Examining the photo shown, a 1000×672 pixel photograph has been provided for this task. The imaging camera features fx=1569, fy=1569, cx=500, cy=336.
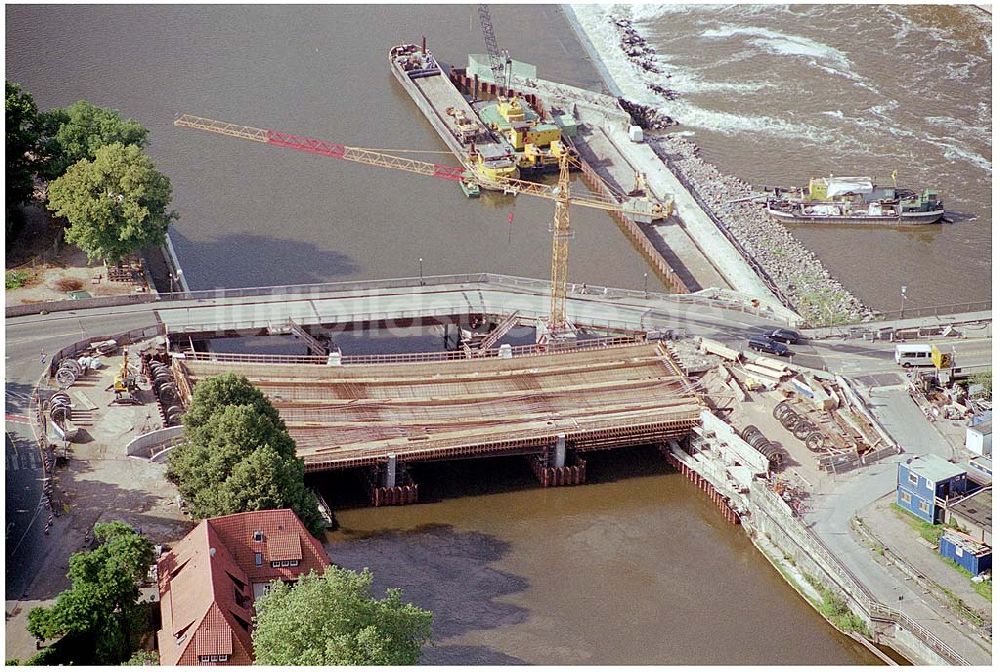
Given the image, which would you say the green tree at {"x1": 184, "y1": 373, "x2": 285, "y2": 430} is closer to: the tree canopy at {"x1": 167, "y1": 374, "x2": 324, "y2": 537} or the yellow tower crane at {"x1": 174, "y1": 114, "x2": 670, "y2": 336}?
the tree canopy at {"x1": 167, "y1": 374, "x2": 324, "y2": 537}

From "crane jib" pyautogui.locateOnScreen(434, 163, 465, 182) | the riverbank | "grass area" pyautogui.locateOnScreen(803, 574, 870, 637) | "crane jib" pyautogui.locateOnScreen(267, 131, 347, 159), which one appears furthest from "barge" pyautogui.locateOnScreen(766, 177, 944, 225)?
"grass area" pyautogui.locateOnScreen(803, 574, 870, 637)

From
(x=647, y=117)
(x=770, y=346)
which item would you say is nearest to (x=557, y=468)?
(x=770, y=346)

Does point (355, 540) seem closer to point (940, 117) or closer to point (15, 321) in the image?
point (15, 321)

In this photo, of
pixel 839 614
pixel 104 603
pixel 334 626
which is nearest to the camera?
pixel 334 626

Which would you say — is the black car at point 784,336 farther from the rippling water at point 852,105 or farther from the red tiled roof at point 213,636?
the red tiled roof at point 213,636

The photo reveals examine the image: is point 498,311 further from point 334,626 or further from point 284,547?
point 334,626

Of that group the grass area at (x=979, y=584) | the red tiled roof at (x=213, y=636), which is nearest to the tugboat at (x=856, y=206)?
the grass area at (x=979, y=584)

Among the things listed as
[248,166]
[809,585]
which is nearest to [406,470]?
[809,585]
